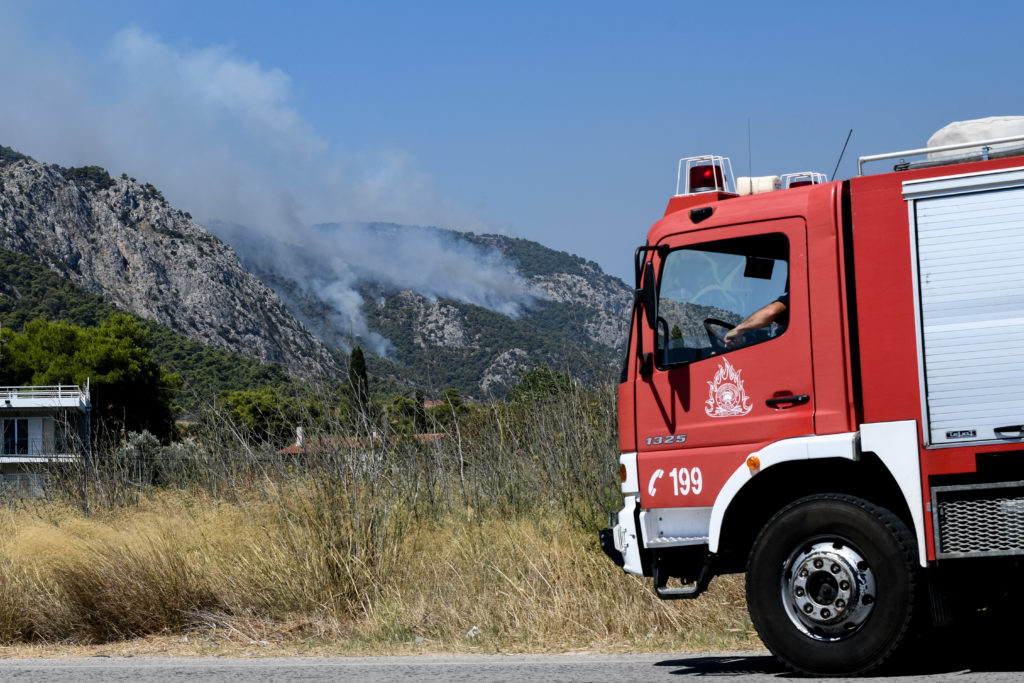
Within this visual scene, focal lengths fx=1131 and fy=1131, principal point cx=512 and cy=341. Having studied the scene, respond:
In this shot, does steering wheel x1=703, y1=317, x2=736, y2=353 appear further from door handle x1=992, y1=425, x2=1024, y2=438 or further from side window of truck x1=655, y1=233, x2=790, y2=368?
door handle x1=992, y1=425, x2=1024, y2=438

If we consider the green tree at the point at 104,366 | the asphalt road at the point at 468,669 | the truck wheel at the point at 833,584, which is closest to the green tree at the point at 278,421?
the asphalt road at the point at 468,669

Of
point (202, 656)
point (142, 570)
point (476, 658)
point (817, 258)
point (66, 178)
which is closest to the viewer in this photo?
point (817, 258)

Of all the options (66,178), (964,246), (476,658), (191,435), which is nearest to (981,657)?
(964,246)

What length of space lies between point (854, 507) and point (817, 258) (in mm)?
1482

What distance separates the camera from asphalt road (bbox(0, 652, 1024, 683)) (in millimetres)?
6590

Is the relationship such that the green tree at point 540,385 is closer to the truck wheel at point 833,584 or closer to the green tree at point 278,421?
the green tree at point 278,421

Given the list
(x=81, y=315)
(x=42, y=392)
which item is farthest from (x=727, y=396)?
(x=81, y=315)

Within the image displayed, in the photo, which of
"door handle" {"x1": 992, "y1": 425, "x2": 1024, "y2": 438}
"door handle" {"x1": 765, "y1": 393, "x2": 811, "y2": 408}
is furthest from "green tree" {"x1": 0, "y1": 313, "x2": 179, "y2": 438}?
"door handle" {"x1": 992, "y1": 425, "x2": 1024, "y2": 438}

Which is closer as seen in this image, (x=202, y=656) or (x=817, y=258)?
(x=817, y=258)

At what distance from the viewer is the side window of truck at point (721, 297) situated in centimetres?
700

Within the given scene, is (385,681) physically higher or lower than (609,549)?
lower

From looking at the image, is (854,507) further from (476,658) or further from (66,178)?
(66,178)

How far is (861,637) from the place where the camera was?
20.7ft

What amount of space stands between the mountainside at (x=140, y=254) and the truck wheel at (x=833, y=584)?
488 ft
